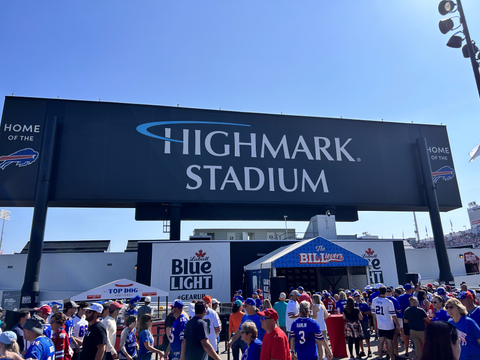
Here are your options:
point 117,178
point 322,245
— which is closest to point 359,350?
point 322,245

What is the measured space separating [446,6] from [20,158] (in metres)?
26.9

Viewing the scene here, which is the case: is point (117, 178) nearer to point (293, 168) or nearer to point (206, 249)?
point (206, 249)

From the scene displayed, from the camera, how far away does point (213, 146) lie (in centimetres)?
2820

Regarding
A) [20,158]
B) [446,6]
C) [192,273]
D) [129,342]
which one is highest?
[20,158]

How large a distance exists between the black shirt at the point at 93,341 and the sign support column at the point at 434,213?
28990mm

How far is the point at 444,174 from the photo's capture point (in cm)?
3238

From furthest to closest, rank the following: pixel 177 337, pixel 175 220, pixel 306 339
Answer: pixel 175 220 < pixel 177 337 < pixel 306 339

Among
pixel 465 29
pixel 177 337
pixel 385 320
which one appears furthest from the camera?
pixel 385 320

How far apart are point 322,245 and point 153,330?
34.0 feet

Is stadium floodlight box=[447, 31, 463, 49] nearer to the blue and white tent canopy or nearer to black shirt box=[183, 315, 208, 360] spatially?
black shirt box=[183, 315, 208, 360]

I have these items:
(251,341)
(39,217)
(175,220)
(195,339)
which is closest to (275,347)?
(251,341)

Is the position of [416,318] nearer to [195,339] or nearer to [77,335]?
[195,339]

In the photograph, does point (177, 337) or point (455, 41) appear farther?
point (455, 41)

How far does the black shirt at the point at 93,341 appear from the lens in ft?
17.5
